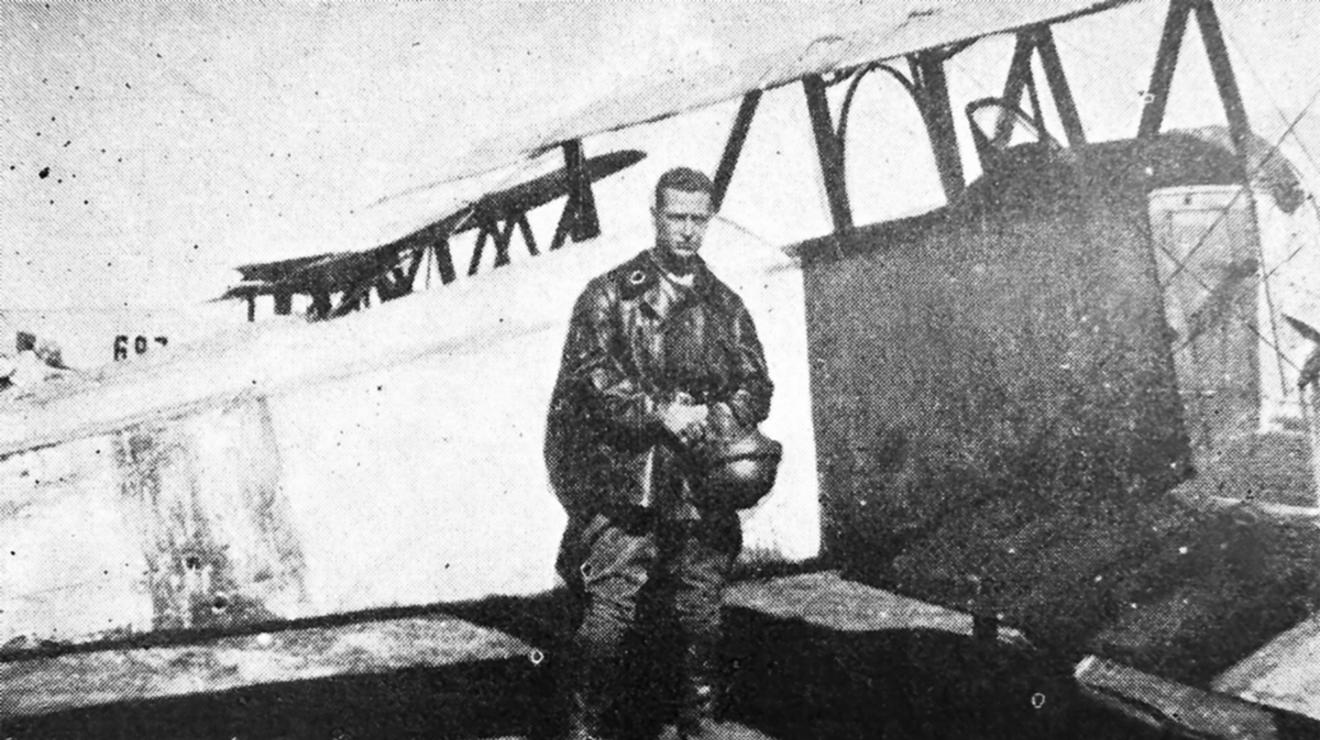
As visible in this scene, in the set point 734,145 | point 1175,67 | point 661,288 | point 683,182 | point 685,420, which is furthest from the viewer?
point 734,145

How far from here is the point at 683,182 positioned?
3.15 metres

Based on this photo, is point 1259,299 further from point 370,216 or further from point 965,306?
point 370,216

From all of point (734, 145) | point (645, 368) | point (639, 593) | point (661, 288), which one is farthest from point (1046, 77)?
point (639, 593)

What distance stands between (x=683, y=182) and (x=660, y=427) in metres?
0.99

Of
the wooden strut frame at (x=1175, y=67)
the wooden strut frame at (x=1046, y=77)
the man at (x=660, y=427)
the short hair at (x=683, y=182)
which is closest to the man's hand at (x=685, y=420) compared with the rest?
the man at (x=660, y=427)

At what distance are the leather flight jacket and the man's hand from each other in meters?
0.03

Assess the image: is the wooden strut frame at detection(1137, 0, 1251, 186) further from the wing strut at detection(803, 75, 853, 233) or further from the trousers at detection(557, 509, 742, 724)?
the trousers at detection(557, 509, 742, 724)

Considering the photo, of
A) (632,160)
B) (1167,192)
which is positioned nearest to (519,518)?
(632,160)

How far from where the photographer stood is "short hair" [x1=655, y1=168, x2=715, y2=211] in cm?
315

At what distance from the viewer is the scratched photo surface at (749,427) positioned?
315cm

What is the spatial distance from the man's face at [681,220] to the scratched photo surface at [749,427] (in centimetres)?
2

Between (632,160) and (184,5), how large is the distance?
2464mm

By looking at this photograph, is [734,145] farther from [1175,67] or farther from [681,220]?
[1175,67]

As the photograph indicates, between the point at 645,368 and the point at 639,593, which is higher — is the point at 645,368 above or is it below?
above
